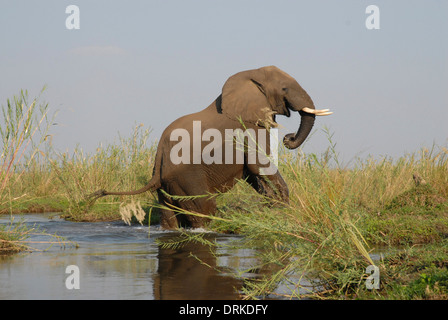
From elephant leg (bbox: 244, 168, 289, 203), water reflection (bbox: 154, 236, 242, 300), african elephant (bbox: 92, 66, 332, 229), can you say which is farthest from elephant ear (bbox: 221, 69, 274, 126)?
water reflection (bbox: 154, 236, 242, 300)

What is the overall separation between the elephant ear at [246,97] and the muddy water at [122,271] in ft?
7.87

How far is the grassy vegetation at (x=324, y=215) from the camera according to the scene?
6176 mm

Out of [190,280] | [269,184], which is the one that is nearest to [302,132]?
[269,184]

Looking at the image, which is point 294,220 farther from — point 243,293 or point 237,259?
point 237,259

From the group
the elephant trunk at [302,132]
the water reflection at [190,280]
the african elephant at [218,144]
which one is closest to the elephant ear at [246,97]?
the african elephant at [218,144]

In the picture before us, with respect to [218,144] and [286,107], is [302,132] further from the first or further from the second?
[218,144]

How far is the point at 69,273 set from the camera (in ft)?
24.9

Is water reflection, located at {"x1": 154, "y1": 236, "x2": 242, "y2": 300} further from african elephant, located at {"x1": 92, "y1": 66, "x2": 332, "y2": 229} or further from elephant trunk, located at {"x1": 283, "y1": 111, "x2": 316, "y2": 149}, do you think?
elephant trunk, located at {"x1": 283, "y1": 111, "x2": 316, "y2": 149}

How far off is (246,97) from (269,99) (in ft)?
1.49

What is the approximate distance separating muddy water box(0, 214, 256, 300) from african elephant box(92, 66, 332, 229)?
3.76ft

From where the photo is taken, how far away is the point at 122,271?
7742mm

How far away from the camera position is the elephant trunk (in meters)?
12.2
